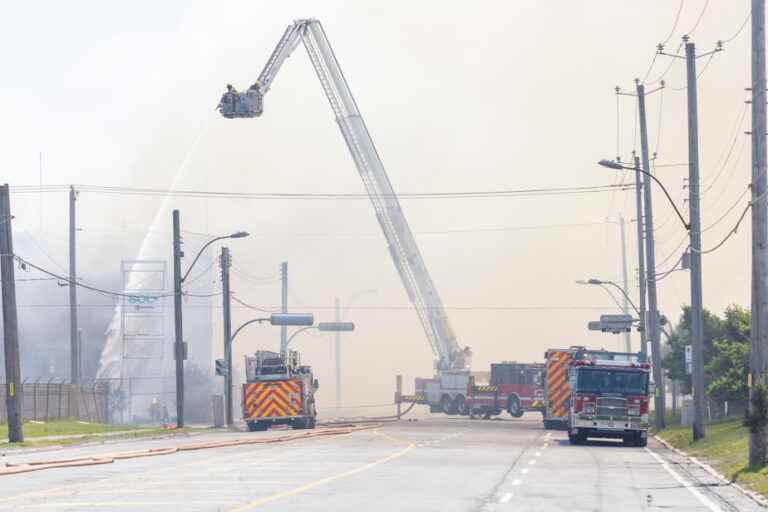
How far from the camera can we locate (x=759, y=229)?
34719mm

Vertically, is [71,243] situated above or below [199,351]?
above

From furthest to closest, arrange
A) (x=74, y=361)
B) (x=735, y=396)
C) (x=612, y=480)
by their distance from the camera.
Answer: (x=74, y=361) → (x=735, y=396) → (x=612, y=480)

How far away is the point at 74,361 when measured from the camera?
87.9m

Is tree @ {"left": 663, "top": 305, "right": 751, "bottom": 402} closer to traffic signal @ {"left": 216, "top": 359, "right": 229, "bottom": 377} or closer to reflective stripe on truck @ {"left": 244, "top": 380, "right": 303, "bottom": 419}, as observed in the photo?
reflective stripe on truck @ {"left": 244, "top": 380, "right": 303, "bottom": 419}

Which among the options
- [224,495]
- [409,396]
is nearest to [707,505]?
[224,495]

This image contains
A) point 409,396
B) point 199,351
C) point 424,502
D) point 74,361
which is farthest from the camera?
point 199,351

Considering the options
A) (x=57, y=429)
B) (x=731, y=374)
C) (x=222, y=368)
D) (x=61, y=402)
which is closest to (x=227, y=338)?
(x=222, y=368)

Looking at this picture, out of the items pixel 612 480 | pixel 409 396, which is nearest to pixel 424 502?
pixel 612 480

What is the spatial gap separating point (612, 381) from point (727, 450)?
852 cm

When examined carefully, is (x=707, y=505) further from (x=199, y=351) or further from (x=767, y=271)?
(x=199, y=351)

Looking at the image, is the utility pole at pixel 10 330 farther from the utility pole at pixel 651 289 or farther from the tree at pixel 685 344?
the tree at pixel 685 344

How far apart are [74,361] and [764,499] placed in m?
66.6

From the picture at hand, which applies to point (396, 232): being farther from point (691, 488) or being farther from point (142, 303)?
point (691, 488)

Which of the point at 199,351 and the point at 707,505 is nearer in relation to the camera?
the point at 707,505
